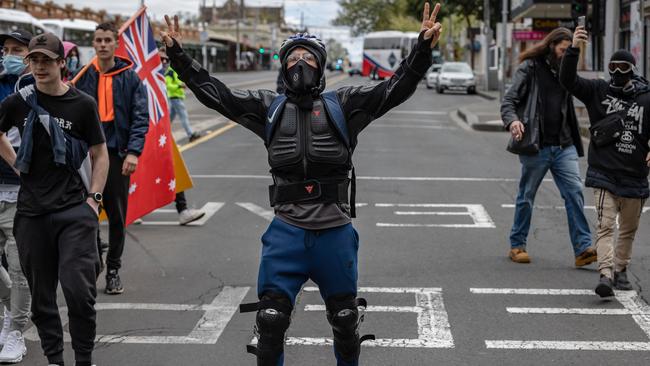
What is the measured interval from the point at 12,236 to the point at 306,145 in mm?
2052

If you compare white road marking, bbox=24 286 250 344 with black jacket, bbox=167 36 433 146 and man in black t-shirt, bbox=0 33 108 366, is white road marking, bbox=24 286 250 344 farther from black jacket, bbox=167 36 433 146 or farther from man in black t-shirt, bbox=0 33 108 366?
black jacket, bbox=167 36 433 146

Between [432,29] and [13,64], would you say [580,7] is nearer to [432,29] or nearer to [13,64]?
[13,64]

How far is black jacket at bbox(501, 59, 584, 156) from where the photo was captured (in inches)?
292

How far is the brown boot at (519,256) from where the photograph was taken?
25.4 ft

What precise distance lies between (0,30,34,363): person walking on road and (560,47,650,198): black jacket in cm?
360

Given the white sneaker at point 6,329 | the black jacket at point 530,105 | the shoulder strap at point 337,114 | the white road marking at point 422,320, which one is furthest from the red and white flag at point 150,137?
the shoulder strap at point 337,114

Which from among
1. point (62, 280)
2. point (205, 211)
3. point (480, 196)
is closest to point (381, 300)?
point (62, 280)

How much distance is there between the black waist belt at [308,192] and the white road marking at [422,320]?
1478mm

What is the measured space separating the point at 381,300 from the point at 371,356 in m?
1.29

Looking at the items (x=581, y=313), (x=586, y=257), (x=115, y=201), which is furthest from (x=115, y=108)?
(x=586, y=257)

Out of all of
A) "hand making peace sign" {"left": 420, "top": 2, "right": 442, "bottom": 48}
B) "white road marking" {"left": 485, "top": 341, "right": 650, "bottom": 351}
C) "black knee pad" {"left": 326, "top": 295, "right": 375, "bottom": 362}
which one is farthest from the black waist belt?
"white road marking" {"left": 485, "top": 341, "right": 650, "bottom": 351}

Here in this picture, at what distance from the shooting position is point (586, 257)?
7496 millimetres

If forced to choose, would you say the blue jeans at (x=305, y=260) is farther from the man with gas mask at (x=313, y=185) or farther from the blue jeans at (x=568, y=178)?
the blue jeans at (x=568, y=178)

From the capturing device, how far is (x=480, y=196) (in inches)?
455
